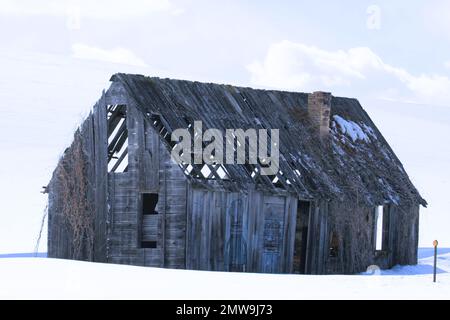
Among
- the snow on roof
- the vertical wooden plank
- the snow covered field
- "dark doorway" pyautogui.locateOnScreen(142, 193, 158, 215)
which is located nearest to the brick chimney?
the snow on roof

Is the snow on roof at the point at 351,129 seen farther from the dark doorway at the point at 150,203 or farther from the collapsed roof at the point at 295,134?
the dark doorway at the point at 150,203

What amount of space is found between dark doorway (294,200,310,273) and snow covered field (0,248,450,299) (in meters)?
7.46

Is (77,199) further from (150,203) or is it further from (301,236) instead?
(301,236)

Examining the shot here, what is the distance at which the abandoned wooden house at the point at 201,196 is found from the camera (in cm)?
2831

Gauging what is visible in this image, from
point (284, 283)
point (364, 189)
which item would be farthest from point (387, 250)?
point (284, 283)

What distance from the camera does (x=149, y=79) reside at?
3016cm

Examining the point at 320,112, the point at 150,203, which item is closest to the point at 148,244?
the point at 150,203

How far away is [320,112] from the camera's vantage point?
116 feet

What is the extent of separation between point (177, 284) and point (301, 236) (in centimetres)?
1167

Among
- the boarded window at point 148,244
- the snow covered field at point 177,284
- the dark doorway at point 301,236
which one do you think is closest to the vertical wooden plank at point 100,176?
the boarded window at point 148,244

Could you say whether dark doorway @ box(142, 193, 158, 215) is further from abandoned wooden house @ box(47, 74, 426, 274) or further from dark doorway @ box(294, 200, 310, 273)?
dark doorway @ box(294, 200, 310, 273)

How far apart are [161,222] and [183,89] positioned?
4.35m

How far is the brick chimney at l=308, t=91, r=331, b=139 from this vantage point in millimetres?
35125

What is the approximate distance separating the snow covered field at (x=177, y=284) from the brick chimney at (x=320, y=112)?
37.4 feet
